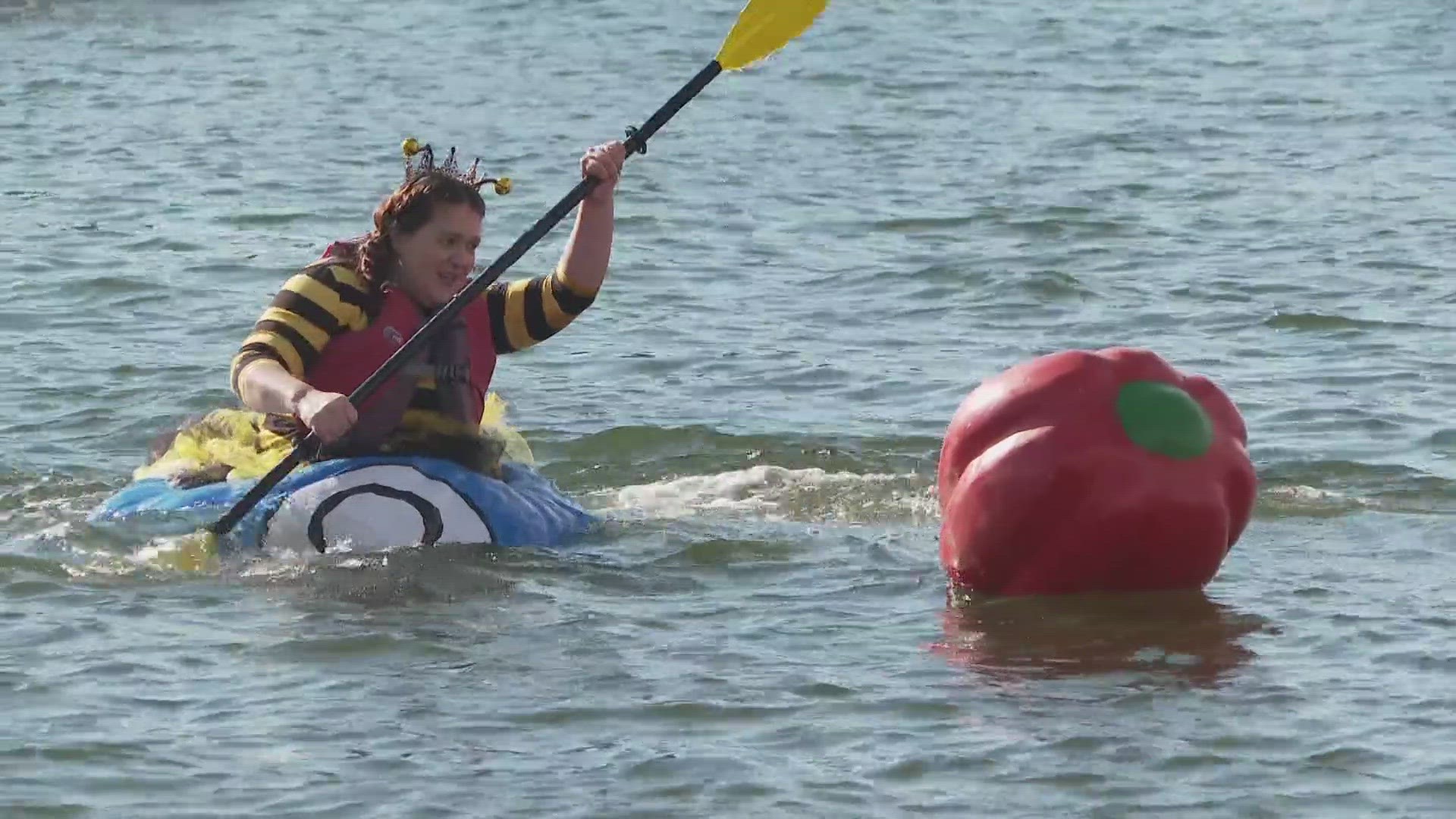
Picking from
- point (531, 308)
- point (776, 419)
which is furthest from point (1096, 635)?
point (776, 419)

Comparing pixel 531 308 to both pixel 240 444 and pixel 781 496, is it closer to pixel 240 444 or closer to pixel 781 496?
pixel 240 444

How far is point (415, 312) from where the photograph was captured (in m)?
7.37

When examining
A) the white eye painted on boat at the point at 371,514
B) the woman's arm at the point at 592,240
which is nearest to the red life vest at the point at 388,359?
the white eye painted on boat at the point at 371,514

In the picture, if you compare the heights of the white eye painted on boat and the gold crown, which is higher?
the gold crown

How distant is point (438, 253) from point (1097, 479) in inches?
76.8

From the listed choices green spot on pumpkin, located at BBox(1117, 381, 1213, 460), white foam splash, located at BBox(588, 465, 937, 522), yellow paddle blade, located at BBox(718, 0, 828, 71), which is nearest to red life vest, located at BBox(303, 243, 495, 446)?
white foam splash, located at BBox(588, 465, 937, 522)

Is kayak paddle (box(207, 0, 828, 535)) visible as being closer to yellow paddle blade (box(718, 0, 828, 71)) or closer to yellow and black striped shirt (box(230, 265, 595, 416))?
yellow paddle blade (box(718, 0, 828, 71))

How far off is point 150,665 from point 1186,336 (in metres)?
5.41

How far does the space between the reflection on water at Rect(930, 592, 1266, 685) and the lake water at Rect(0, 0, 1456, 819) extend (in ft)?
0.06

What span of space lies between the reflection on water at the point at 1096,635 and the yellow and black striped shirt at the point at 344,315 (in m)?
1.47

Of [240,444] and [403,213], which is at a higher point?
[403,213]

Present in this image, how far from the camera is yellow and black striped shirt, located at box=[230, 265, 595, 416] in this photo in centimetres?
723

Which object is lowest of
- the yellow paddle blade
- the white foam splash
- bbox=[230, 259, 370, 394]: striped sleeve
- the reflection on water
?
the reflection on water

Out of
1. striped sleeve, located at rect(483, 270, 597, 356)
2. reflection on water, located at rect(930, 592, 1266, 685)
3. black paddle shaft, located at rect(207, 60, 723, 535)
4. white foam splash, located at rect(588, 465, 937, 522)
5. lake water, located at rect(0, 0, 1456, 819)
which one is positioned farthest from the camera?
white foam splash, located at rect(588, 465, 937, 522)
